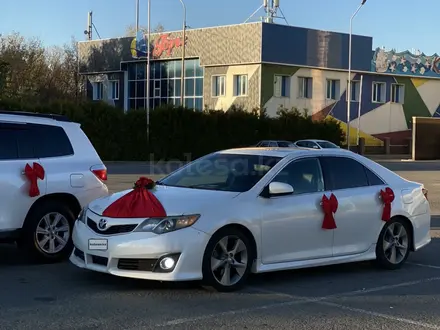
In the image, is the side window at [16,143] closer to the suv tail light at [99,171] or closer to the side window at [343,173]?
the suv tail light at [99,171]

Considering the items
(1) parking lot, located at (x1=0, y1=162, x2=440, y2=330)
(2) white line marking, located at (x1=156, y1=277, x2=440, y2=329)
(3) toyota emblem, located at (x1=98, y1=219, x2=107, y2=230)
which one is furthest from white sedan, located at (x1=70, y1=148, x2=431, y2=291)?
(2) white line marking, located at (x1=156, y1=277, x2=440, y2=329)

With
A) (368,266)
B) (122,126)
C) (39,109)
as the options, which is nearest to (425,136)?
(122,126)

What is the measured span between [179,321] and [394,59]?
54598 millimetres

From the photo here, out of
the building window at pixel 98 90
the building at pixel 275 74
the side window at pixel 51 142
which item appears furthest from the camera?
the building window at pixel 98 90

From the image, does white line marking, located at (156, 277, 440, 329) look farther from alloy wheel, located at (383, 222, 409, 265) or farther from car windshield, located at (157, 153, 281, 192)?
car windshield, located at (157, 153, 281, 192)

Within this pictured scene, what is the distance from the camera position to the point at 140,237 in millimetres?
7016

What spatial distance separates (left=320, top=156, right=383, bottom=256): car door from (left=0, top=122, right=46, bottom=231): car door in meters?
3.63

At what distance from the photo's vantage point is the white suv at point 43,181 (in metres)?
8.59

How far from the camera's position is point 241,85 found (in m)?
52.6

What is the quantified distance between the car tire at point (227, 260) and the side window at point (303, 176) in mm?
973

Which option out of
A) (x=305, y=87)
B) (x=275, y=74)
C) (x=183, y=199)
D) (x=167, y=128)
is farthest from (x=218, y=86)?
(x=183, y=199)

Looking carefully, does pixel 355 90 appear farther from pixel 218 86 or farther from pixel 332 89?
pixel 218 86

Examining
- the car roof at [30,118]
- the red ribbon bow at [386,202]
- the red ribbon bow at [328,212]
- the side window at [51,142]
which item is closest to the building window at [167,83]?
the car roof at [30,118]

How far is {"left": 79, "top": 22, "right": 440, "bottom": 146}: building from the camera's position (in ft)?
168
